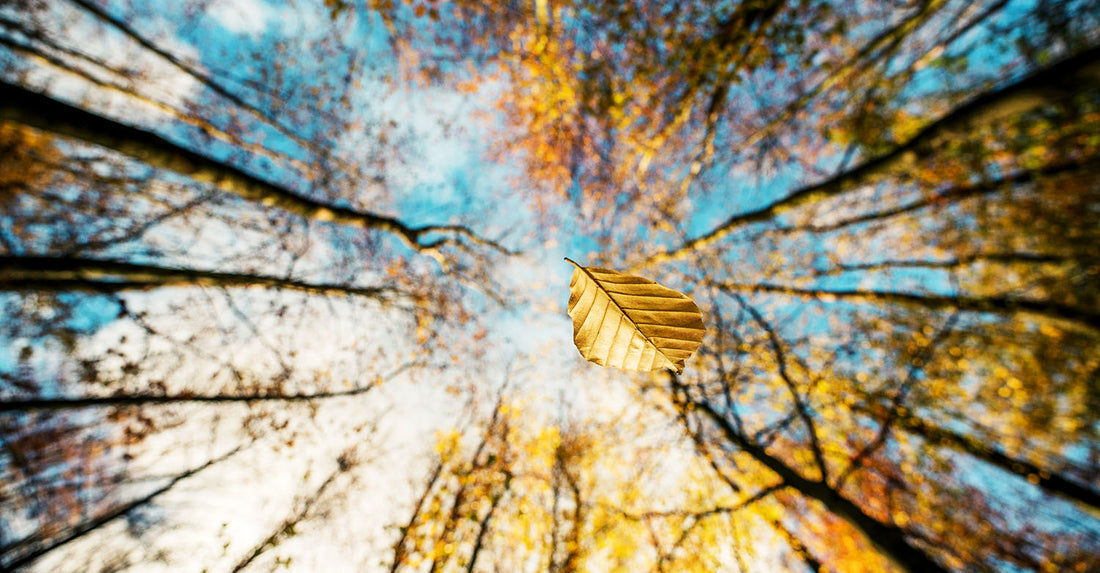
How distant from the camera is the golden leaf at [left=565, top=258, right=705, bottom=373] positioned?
2.45 feet

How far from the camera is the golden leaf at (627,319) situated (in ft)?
2.45

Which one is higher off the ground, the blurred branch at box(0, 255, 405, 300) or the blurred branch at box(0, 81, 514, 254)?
the blurred branch at box(0, 81, 514, 254)

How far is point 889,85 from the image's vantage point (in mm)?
4527

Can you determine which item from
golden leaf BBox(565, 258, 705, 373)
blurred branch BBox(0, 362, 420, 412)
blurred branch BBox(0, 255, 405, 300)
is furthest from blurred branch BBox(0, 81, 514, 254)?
blurred branch BBox(0, 362, 420, 412)

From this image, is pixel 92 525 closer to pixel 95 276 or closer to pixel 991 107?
pixel 95 276

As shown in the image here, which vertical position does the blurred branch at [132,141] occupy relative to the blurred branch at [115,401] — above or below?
above

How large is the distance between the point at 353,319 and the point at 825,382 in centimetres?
831

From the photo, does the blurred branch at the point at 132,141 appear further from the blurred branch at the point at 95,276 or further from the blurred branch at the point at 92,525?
the blurred branch at the point at 92,525

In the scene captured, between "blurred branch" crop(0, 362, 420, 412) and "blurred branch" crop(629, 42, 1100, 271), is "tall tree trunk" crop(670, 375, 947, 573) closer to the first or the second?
"blurred branch" crop(629, 42, 1100, 271)

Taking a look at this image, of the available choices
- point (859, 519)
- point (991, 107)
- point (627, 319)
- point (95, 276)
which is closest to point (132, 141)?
point (95, 276)

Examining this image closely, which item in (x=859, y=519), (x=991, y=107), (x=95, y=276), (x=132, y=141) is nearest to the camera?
(x=132, y=141)

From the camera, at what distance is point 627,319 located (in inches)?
30.3

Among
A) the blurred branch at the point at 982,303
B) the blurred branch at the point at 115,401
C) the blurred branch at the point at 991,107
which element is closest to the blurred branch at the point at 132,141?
the blurred branch at the point at 115,401

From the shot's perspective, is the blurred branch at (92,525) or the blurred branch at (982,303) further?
the blurred branch at (92,525)
